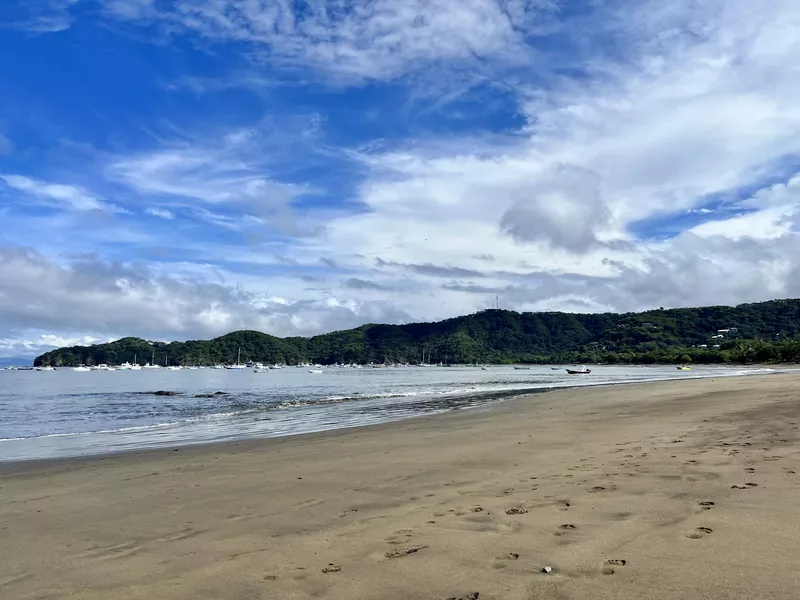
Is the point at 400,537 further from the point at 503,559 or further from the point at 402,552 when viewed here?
the point at 503,559

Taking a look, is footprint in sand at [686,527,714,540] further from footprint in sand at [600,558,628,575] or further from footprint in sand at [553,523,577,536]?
footprint in sand at [553,523,577,536]

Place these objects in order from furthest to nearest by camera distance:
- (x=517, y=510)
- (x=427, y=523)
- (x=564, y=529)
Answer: (x=517, y=510)
(x=427, y=523)
(x=564, y=529)

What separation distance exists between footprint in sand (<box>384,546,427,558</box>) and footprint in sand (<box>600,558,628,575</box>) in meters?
1.89

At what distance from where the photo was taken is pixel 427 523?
7.00 metres

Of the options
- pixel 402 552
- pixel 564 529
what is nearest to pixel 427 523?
pixel 402 552

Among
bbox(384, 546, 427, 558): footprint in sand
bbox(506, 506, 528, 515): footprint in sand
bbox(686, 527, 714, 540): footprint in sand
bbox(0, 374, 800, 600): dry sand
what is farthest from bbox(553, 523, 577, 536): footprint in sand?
bbox(384, 546, 427, 558): footprint in sand

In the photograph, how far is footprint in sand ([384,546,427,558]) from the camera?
577 cm

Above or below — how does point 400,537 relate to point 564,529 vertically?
below

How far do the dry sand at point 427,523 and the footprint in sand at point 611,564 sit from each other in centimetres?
3

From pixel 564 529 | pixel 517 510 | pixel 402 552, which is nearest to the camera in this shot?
pixel 402 552

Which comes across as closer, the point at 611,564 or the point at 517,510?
the point at 611,564

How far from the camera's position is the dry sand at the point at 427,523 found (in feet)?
16.1

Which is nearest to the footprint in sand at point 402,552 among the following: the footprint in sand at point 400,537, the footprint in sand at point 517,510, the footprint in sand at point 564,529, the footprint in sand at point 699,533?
the footprint in sand at point 400,537

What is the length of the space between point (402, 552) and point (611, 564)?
2.10m
